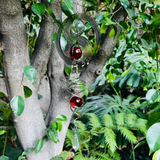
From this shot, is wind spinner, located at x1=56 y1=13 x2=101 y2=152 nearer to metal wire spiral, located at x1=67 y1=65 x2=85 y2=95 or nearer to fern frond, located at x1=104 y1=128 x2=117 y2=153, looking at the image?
metal wire spiral, located at x1=67 y1=65 x2=85 y2=95

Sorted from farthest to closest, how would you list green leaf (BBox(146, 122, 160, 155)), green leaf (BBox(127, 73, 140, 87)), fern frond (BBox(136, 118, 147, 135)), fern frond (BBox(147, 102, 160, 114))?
green leaf (BBox(127, 73, 140, 87))
fern frond (BBox(147, 102, 160, 114))
fern frond (BBox(136, 118, 147, 135))
green leaf (BBox(146, 122, 160, 155))

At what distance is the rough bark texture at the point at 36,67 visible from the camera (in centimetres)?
58

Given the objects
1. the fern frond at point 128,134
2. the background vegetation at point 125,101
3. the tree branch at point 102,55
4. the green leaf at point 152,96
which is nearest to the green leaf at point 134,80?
the background vegetation at point 125,101

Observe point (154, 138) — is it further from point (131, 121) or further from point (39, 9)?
point (131, 121)

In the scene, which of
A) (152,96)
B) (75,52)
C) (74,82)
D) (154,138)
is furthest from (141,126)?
(154,138)

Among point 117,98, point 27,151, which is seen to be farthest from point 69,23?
point 117,98

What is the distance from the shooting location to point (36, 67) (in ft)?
2.34

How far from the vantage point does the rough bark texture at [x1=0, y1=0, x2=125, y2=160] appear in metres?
0.58

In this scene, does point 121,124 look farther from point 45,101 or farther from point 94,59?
point 45,101

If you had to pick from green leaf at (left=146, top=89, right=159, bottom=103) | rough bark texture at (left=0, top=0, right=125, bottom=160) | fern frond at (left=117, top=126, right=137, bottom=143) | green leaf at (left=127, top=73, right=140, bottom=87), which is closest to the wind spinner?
rough bark texture at (left=0, top=0, right=125, bottom=160)

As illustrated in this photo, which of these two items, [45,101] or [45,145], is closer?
[45,145]

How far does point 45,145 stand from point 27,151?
101mm

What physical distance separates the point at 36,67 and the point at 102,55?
13.3 inches

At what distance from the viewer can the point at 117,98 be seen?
1957 mm
